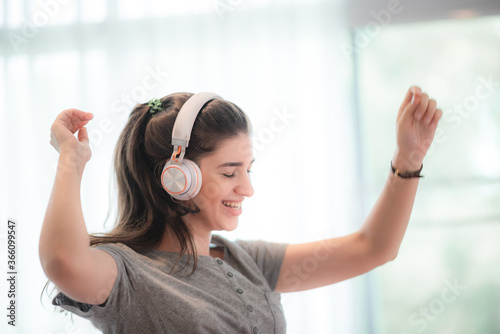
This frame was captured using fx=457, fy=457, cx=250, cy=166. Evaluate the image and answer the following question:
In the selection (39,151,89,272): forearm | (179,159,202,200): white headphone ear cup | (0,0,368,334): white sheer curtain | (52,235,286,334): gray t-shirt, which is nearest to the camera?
(39,151,89,272): forearm

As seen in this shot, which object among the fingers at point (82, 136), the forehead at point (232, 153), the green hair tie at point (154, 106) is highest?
the green hair tie at point (154, 106)

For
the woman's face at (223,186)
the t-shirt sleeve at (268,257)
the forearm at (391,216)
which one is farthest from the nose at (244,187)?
the forearm at (391,216)

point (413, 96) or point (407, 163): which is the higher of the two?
point (413, 96)

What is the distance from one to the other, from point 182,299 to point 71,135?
408 mm

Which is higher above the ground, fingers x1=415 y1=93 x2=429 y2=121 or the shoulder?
fingers x1=415 y1=93 x2=429 y2=121

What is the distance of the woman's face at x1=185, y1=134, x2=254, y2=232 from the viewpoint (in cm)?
111

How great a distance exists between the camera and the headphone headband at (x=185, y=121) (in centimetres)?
106

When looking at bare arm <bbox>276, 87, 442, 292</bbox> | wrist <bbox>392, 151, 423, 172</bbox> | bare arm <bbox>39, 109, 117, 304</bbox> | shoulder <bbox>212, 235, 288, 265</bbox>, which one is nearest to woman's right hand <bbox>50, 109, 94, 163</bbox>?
bare arm <bbox>39, 109, 117, 304</bbox>

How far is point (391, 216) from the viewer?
3.89ft

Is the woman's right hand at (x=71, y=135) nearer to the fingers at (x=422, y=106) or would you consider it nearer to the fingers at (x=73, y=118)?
the fingers at (x=73, y=118)

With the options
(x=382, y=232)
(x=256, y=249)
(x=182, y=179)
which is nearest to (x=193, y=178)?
(x=182, y=179)

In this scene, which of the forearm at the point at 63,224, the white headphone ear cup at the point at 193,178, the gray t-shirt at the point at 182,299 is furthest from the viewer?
the white headphone ear cup at the point at 193,178

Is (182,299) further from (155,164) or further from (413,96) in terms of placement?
(413,96)

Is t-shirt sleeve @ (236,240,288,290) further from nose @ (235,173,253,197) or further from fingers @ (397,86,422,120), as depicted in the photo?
fingers @ (397,86,422,120)
